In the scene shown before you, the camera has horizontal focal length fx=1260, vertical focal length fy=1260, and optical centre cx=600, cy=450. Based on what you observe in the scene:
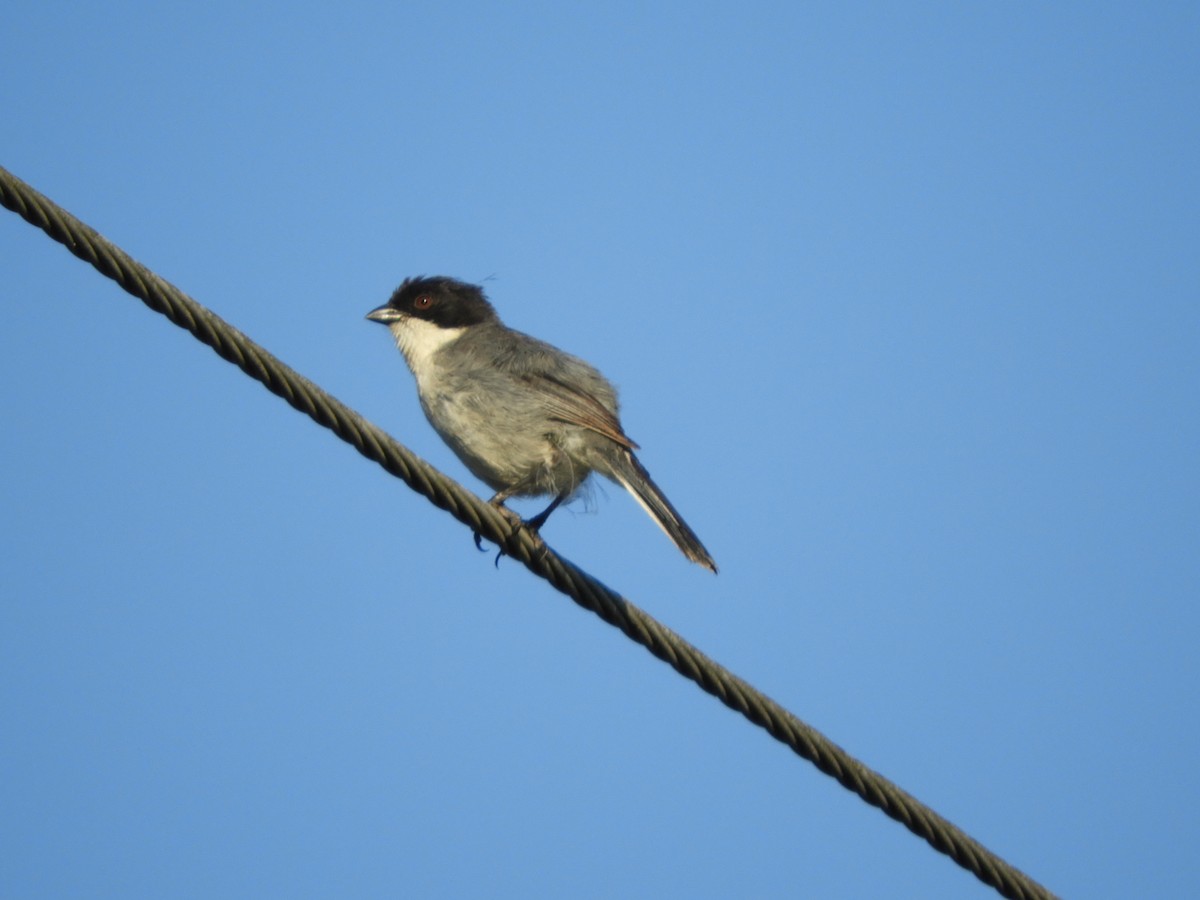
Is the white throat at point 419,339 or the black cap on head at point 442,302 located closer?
the white throat at point 419,339

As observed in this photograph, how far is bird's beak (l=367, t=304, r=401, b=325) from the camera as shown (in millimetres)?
8977

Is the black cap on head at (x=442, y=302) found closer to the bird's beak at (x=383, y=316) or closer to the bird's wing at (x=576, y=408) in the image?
the bird's beak at (x=383, y=316)

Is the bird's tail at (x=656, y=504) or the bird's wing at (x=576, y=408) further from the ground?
the bird's wing at (x=576, y=408)

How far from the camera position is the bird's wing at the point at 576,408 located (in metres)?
6.84

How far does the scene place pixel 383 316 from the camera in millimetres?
8992

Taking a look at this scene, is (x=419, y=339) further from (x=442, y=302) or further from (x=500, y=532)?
(x=500, y=532)

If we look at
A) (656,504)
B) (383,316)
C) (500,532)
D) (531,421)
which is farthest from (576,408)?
(383,316)

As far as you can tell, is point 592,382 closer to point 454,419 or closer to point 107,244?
point 454,419

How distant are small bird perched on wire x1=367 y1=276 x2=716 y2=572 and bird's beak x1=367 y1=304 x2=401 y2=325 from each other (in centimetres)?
126

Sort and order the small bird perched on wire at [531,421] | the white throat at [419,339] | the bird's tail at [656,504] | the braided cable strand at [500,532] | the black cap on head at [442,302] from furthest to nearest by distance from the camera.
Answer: the black cap on head at [442,302] < the white throat at [419,339] < the small bird perched on wire at [531,421] < the bird's tail at [656,504] < the braided cable strand at [500,532]

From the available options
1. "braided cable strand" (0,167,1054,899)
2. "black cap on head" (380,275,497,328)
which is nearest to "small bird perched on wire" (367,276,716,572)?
"black cap on head" (380,275,497,328)

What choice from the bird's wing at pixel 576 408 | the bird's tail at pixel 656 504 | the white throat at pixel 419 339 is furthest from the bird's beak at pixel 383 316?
the bird's tail at pixel 656 504

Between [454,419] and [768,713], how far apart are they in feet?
11.0

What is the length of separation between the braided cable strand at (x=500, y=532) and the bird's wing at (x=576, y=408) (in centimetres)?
199
